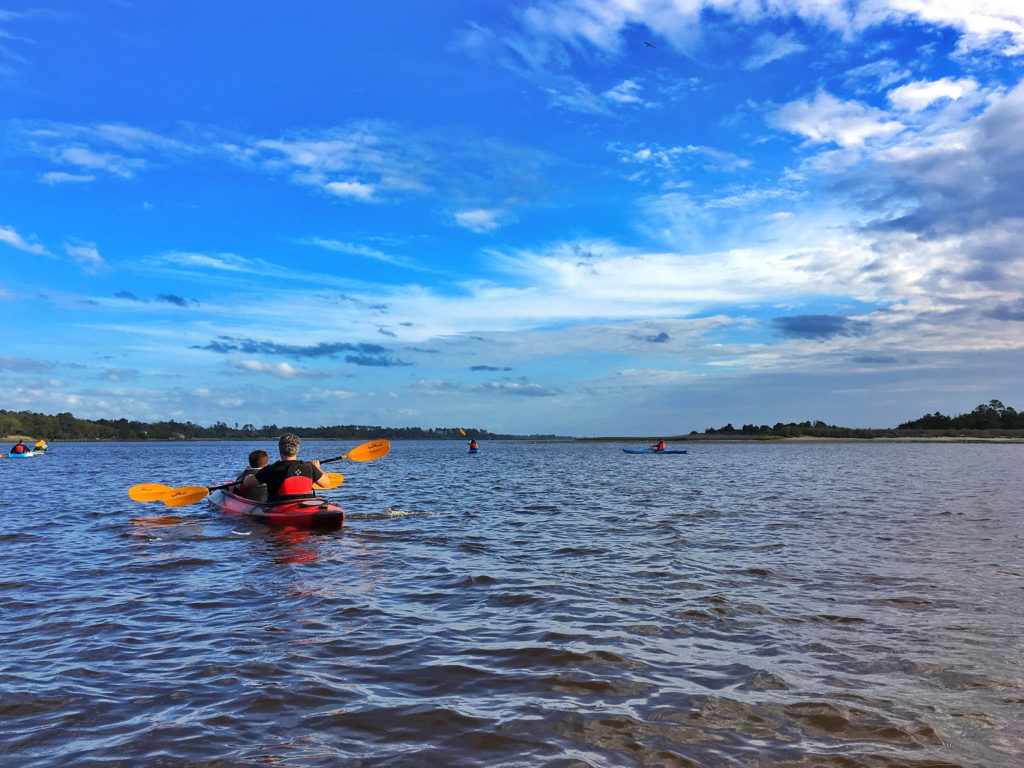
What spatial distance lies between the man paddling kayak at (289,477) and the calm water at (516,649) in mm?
1080

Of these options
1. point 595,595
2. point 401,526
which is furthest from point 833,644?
point 401,526

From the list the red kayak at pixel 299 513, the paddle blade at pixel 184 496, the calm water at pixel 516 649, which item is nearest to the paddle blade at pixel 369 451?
the paddle blade at pixel 184 496

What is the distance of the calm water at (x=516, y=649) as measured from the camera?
179 inches

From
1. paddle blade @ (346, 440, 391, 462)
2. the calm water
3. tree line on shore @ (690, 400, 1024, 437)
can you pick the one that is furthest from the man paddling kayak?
tree line on shore @ (690, 400, 1024, 437)

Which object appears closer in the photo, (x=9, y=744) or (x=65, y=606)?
(x=9, y=744)

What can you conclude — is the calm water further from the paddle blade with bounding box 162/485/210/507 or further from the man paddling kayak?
the paddle blade with bounding box 162/485/210/507

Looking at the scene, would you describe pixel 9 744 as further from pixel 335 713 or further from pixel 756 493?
pixel 756 493

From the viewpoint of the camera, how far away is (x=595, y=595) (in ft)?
29.3

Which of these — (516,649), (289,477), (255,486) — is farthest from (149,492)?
(516,649)

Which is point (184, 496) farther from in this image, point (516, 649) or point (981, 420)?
point (981, 420)

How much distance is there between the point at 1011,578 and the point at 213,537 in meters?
15.5

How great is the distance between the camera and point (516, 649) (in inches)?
262

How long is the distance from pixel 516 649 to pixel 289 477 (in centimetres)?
1023

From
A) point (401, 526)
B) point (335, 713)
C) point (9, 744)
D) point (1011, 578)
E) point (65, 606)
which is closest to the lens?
point (9, 744)
